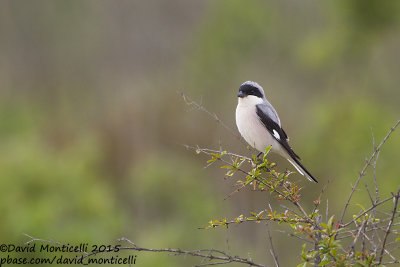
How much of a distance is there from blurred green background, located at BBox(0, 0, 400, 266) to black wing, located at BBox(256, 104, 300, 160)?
4.08m

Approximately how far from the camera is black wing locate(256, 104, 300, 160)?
5.40 m

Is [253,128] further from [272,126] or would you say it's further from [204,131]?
[204,131]

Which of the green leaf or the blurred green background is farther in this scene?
the blurred green background

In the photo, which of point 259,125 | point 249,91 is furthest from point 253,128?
point 249,91

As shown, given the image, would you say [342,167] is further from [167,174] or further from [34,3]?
[34,3]

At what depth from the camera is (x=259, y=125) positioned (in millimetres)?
5410

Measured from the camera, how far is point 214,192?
17141 mm

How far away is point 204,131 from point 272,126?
10.3 m

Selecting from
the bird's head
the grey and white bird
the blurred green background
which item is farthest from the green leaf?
the blurred green background

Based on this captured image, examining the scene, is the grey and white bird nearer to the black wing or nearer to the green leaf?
the black wing

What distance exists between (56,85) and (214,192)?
11491 millimetres

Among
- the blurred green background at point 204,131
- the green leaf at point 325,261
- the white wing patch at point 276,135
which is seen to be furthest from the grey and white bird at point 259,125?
the blurred green background at point 204,131

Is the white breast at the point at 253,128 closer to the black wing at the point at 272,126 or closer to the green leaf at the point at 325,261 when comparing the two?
the black wing at the point at 272,126

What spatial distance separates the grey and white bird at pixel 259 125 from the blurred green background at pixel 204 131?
4.09 meters
